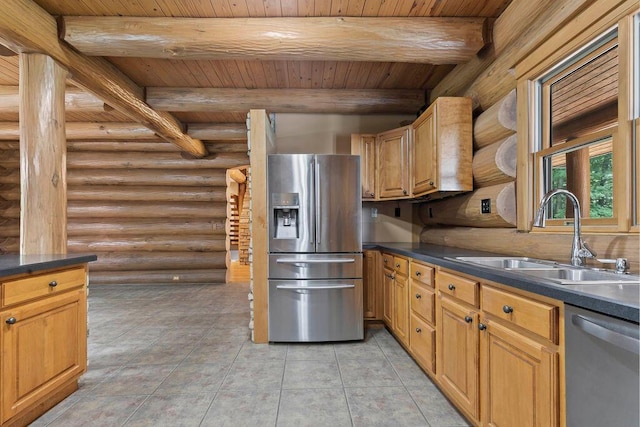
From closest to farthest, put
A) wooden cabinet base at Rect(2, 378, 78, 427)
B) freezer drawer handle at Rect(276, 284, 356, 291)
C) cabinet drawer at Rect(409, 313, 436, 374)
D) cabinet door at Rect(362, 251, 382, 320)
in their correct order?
wooden cabinet base at Rect(2, 378, 78, 427) < cabinet drawer at Rect(409, 313, 436, 374) < freezer drawer handle at Rect(276, 284, 356, 291) < cabinet door at Rect(362, 251, 382, 320)

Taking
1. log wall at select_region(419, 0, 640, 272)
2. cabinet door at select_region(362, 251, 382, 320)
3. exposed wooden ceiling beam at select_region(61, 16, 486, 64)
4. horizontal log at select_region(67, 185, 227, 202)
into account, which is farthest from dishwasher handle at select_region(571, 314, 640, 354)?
horizontal log at select_region(67, 185, 227, 202)

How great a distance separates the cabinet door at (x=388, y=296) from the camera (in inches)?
120

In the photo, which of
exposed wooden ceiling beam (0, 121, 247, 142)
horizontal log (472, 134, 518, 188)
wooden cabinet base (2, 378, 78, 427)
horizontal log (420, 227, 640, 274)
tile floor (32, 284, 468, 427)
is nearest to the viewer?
horizontal log (420, 227, 640, 274)

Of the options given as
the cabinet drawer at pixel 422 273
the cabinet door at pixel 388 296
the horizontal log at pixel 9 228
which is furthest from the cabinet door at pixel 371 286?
the horizontal log at pixel 9 228

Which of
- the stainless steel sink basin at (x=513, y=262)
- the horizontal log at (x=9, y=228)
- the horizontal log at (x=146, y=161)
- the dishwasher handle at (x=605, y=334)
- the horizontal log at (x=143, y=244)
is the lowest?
the horizontal log at (x=143, y=244)

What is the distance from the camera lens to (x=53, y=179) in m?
2.45

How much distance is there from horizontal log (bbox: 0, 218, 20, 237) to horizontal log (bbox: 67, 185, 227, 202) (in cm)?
117

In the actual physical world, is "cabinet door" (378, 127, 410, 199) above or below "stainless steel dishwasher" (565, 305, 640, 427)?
above

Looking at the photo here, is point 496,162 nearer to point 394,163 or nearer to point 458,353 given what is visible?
point 394,163

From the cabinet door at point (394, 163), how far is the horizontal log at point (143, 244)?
371 cm

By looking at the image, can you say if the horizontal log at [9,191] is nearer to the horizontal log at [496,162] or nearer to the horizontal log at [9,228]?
the horizontal log at [9,228]

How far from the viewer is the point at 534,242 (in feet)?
6.72

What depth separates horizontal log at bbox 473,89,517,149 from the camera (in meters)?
2.31

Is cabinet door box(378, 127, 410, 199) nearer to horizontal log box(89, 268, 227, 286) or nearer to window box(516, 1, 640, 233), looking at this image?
window box(516, 1, 640, 233)
